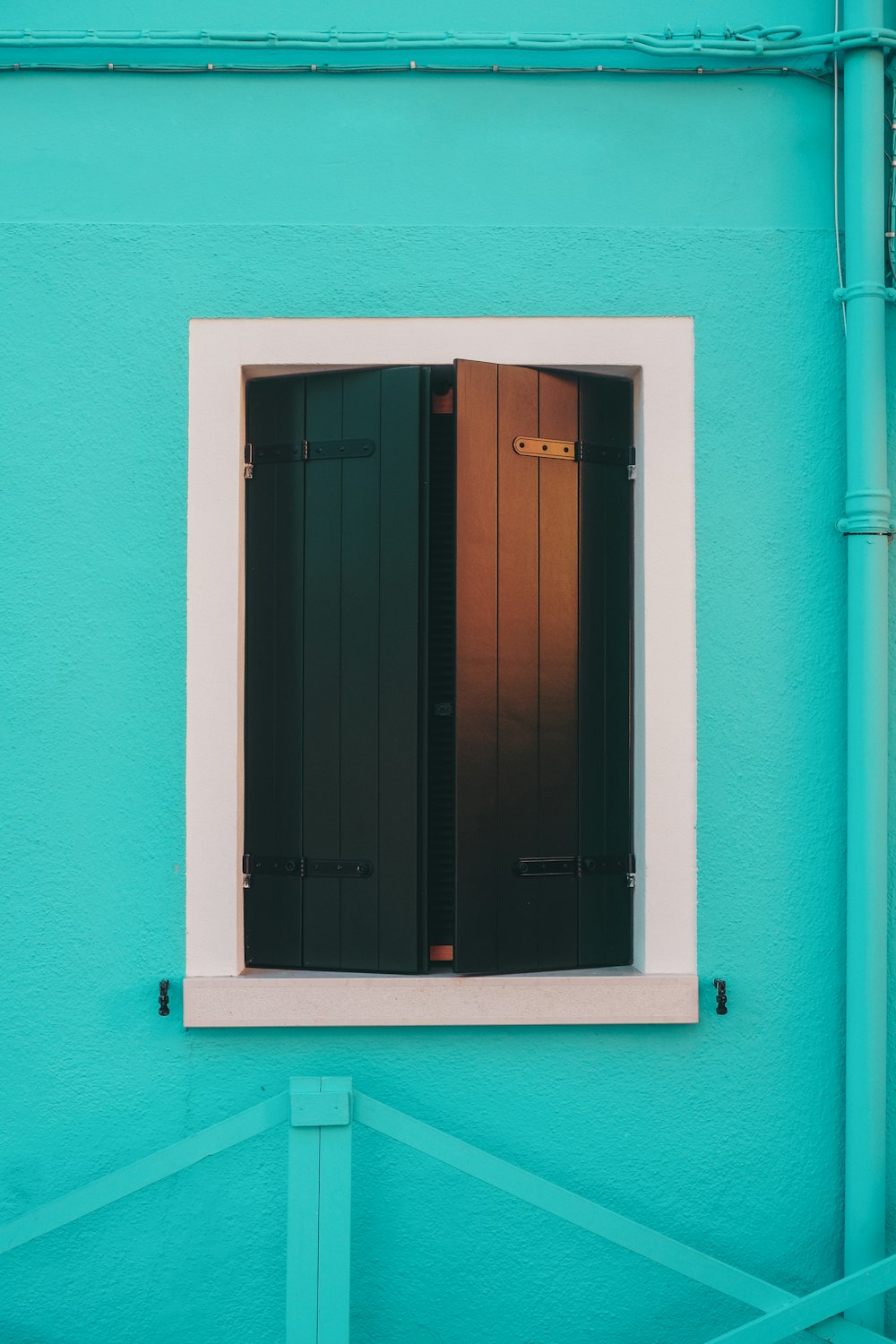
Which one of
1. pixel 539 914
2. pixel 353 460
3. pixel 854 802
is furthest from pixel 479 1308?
pixel 353 460

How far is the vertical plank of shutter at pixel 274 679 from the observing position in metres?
3.16

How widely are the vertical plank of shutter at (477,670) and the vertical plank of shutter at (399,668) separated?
0.13 metres

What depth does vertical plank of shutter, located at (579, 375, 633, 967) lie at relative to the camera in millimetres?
3178

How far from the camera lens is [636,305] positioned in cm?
315

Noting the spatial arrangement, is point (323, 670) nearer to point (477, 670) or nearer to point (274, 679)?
point (274, 679)

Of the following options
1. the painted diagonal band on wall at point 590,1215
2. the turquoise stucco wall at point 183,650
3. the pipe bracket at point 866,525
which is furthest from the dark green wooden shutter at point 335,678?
the pipe bracket at point 866,525

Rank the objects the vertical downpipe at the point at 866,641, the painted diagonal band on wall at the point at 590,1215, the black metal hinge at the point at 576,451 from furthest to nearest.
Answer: the black metal hinge at the point at 576,451 < the vertical downpipe at the point at 866,641 < the painted diagonal band on wall at the point at 590,1215

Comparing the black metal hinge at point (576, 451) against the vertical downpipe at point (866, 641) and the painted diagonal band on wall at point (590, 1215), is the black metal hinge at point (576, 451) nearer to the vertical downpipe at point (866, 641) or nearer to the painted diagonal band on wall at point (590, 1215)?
the vertical downpipe at point (866, 641)

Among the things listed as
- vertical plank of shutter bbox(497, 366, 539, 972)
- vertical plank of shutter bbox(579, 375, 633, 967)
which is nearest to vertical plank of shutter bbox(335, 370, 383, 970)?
vertical plank of shutter bbox(497, 366, 539, 972)

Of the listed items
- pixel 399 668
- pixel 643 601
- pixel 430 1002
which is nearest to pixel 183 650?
pixel 399 668

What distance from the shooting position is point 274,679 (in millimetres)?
3182

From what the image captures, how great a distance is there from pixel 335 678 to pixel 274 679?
19 centimetres

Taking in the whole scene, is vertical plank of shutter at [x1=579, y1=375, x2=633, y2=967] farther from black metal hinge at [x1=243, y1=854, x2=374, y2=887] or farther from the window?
black metal hinge at [x1=243, y1=854, x2=374, y2=887]

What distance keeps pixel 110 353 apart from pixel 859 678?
7.91ft
